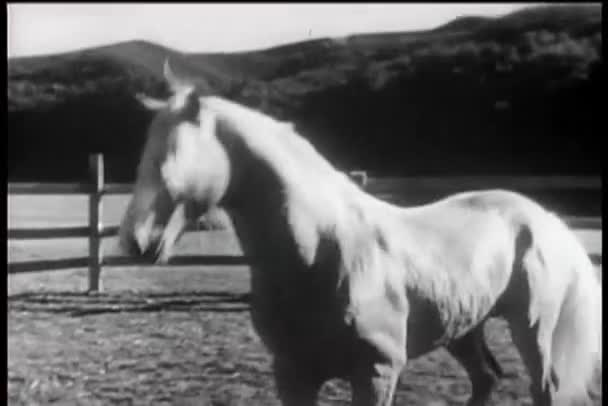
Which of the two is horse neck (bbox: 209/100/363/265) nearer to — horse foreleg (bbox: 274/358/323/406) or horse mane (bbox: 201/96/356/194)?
horse mane (bbox: 201/96/356/194)

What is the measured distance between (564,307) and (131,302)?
111cm

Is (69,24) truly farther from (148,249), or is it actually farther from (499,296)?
(499,296)

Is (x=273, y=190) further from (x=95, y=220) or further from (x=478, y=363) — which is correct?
(x=95, y=220)

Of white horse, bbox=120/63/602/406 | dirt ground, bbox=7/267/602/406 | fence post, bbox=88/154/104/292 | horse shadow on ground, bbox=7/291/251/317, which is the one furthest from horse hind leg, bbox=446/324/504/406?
fence post, bbox=88/154/104/292

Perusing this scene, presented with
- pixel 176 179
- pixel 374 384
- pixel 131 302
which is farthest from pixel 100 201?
pixel 374 384

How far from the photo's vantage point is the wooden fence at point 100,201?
73.6 inches

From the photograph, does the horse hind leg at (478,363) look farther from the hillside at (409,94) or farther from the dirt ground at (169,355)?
the hillside at (409,94)

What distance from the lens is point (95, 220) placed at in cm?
254

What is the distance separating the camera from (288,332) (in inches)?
60.7

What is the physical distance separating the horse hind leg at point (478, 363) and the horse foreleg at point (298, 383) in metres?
0.43

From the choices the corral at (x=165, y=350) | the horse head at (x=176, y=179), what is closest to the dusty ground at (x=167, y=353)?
the corral at (x=165, y=350)

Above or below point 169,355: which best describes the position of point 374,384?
above

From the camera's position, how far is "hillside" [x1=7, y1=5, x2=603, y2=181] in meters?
1.88

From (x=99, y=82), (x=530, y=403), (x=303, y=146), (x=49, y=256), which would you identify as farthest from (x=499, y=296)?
(x=49, y=256)
